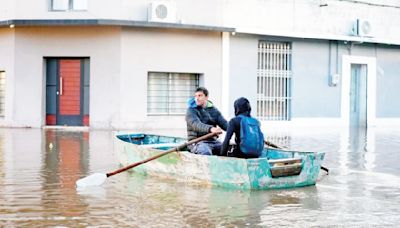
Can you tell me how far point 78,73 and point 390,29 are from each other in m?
14.0

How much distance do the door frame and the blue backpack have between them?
Answer: 17928mm

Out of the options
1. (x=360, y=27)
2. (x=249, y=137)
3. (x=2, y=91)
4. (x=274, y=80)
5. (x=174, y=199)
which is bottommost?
(x=174, y=199)

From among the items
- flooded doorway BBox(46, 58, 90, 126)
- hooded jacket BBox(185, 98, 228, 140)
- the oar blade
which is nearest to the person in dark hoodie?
hooded jacket BBox(185, 98, 228, 140)

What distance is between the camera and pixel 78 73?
2227cm

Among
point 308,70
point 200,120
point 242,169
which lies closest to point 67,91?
point 308,70

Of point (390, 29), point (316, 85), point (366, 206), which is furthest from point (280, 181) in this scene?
point (390, 29)

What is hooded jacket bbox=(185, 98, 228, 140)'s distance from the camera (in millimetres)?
10078

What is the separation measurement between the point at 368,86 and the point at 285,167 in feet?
64.6

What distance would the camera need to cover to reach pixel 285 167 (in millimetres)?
9102

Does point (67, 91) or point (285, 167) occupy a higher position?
point (67, 91)

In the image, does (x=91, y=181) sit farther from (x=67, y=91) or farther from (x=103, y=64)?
(x=67, y=91)

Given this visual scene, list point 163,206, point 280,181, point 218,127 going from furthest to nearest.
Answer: point 218,127
point 280,181
point 163,206

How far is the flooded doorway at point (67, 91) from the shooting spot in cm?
2222

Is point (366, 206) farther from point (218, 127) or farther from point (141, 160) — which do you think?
point (141, 160)
